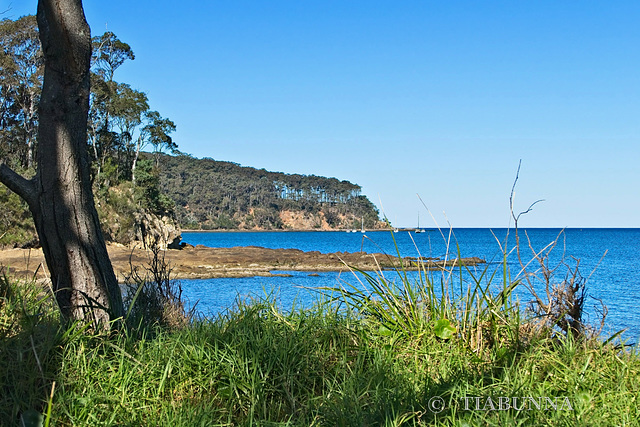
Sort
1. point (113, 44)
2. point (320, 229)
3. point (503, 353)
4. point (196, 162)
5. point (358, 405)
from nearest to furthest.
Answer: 1. point (358, 405)
2. point (503, 353)
3. point (113, 44)
4. point (196, 162)
5. point (320, 229)

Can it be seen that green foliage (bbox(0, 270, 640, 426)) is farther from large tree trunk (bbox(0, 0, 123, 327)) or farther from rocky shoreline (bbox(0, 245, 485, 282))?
rocky shoreline (bbox(0, 245, 485, 282))

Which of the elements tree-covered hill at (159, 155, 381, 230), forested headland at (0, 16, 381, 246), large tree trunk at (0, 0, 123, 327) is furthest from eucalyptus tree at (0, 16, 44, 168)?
tree-covered hill at (159, 155, 381, 230)

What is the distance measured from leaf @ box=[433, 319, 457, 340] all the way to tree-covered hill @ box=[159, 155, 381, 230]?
327 ft

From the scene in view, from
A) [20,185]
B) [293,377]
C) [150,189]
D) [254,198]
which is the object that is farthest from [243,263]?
[254,198]

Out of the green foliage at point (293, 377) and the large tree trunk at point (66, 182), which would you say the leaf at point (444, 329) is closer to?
the green foliage at point (293, 377)

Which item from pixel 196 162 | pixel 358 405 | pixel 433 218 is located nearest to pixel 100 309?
pixel 358 405

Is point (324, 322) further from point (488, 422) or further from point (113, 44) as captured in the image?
point (113, 44)

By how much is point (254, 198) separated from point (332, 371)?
118 m

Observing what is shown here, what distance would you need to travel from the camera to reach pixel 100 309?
3.83 m

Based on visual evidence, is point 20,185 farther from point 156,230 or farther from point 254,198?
point 254,198

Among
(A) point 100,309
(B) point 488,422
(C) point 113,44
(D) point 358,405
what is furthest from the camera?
(C) point 113,44

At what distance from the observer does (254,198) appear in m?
121

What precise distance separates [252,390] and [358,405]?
2.07 feet

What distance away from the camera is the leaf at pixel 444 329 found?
3764 mm
